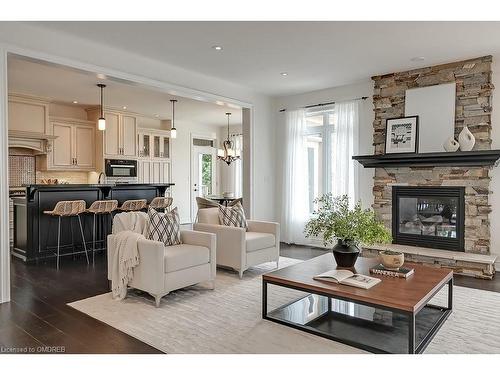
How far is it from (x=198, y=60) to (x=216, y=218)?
2071 millimetres

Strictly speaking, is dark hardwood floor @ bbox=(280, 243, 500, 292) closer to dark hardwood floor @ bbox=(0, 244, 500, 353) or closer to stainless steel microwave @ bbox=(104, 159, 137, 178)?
dark hardwood floor @ bbox=(0, 244, 500, 353)

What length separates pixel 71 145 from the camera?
7840 mm

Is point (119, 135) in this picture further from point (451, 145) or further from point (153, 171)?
point (451, 145)

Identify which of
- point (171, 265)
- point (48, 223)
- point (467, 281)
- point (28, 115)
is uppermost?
point (28, 115)

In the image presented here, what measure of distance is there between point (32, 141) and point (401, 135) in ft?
21.6

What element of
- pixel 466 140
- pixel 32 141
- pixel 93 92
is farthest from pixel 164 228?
pixel 32 141

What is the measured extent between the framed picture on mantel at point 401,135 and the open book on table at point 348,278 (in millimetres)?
2899

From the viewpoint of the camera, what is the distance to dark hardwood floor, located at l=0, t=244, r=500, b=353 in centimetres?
261

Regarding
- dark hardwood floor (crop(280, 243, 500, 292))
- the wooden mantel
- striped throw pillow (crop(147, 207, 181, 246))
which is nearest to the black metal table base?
dark hardwood floor (crop(280, 243, 500, 292))
